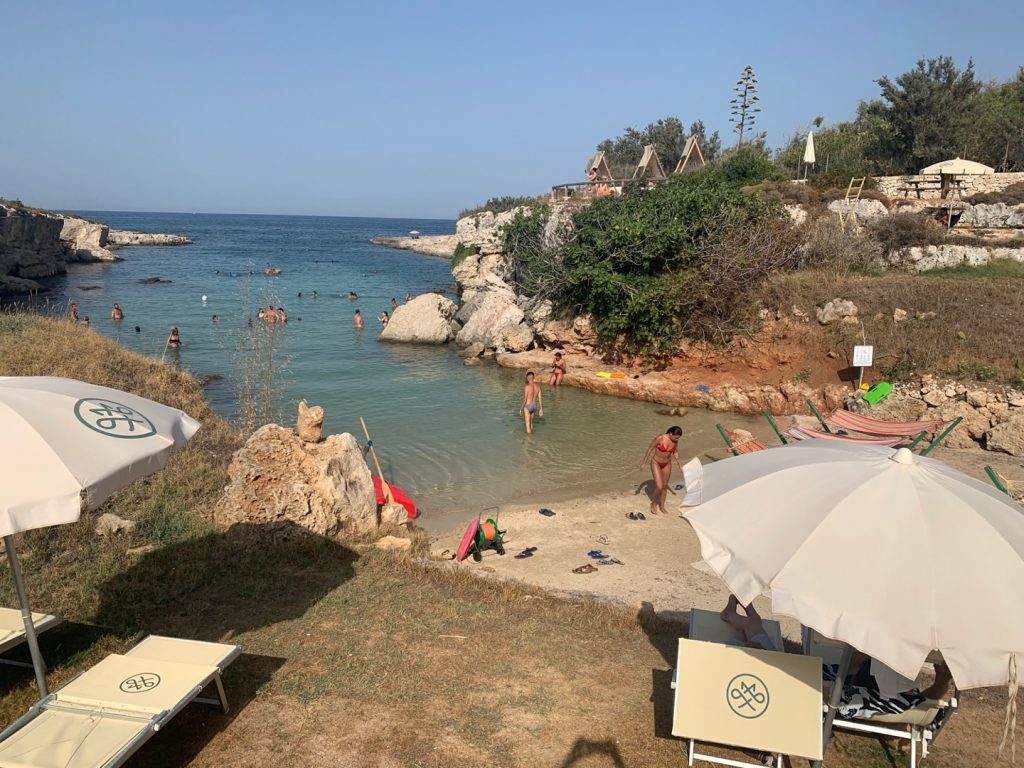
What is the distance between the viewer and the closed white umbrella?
11.1 ft

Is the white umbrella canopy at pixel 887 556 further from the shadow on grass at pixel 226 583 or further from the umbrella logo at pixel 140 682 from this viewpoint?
the shadow on grass at pixel 226 583

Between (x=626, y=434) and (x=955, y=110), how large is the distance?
30379 millimetres

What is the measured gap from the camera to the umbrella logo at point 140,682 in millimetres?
4504

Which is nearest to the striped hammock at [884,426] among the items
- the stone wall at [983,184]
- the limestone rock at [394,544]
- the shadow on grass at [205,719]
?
the limestone rock at [394,544]

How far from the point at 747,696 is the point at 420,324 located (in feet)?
77.6

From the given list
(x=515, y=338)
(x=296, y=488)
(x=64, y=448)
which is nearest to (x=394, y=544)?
(x=296, y=488)

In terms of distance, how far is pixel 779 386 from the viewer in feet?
59.3

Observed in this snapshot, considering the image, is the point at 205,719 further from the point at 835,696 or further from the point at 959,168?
Answer: the point at 959,168

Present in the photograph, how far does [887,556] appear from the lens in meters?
3.61

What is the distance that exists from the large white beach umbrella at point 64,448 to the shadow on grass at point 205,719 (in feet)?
2.98

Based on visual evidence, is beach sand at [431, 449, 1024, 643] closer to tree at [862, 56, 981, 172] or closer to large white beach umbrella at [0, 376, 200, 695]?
large white beach umbrella at [0, 376, 200, 695]

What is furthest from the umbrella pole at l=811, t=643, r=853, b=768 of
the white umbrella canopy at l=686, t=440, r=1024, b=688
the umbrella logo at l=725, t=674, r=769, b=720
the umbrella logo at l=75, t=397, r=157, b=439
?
the umbrella logo at l=75, t=397, r=157, b=439

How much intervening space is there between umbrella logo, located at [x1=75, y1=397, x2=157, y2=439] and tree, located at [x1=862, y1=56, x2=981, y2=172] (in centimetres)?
3910

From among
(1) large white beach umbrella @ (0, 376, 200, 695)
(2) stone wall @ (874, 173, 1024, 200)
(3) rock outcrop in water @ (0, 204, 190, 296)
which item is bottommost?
(1) large white beach umbrella @ (0, 376, 200, 695)
